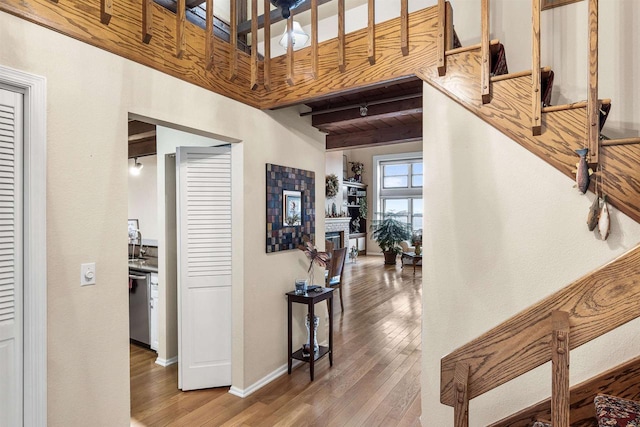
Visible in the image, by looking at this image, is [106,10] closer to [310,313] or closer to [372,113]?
[372,113]

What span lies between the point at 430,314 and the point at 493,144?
1.07 meters

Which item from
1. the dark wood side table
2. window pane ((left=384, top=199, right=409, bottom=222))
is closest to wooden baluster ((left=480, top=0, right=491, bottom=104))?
the dark wood side table

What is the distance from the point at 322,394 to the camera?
2734 mm

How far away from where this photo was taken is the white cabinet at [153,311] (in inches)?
137

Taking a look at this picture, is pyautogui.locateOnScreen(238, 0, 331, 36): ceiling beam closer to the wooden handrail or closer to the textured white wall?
the textured white wall

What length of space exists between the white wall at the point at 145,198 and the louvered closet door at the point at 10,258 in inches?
129

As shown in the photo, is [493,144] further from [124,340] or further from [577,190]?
[124,340]

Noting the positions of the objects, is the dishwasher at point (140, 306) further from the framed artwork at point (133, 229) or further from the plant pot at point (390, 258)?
the plant pot at point (390, 258)

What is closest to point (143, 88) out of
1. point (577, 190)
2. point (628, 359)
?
point (577, 190)

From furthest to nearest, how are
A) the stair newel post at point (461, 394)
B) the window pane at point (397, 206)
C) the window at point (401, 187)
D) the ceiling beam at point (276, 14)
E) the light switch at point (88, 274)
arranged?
1. the window pane at point (397, 206)
2. the window at point (401, 187)
3. the ceiling beam at point (276, 14)
4. the light switch at point (88, 274)
5. the stair newel post at point (461, 394)

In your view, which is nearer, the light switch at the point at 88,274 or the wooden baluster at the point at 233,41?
the light switch at the point at 88,274

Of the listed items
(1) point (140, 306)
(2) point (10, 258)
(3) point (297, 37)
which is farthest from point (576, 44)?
(1) point (140, 306)

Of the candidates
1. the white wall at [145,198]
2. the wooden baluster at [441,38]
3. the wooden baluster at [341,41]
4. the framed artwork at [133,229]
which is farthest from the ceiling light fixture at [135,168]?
the wooden baluster at [441,38]

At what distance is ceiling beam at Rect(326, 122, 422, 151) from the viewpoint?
4.23 meters
